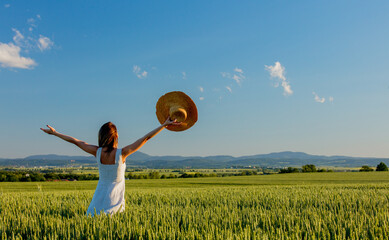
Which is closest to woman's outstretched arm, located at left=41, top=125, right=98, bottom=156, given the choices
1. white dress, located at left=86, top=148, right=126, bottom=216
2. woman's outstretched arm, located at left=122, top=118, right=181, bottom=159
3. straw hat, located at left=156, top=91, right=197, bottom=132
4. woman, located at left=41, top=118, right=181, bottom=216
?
woman, located at left=41, top=118, right=181, bottom=216

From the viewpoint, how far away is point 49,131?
204 inches

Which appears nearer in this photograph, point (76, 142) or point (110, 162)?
point (110, 162)

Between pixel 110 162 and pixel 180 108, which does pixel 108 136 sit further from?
pixel 180 108

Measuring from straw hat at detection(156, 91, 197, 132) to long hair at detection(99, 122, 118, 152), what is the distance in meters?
0.93

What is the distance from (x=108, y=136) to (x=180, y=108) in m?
1.31

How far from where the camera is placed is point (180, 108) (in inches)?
198

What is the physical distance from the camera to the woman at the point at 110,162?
4.71 metres

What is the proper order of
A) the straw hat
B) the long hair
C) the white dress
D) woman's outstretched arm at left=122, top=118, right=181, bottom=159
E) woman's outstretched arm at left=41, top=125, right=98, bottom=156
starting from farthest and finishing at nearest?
the straw hat → woman's outstretched arm at left=41, top=125, right=98, bottom=156 → the white dress → the long hair → woman's outstretched arm at left=122, top=118, right=181, bottom=159

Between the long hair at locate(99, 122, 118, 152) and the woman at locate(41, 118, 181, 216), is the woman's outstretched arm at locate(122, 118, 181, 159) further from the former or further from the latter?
the long hair at locate(99, 122, 118, 152)

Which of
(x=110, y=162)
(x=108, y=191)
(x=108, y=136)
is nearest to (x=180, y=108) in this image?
(x=108, y=136)

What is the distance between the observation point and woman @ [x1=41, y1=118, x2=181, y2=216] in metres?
4.71

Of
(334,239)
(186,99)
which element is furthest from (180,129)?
(334,239)

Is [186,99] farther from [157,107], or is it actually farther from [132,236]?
[132,236]

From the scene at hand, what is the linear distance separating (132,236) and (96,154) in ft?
5.76
